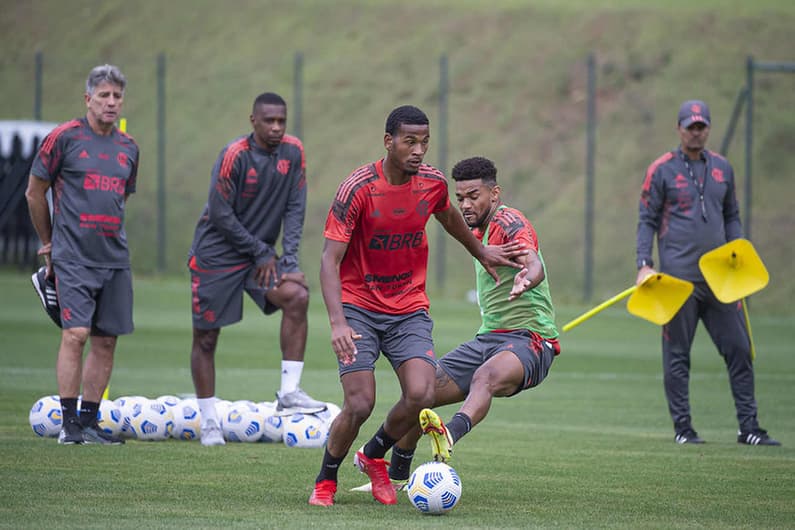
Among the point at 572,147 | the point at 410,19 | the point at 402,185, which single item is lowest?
the point at 402,185

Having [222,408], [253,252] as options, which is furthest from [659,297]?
[222,408]

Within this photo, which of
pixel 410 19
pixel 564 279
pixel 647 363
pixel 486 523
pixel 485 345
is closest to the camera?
pixel 486 523

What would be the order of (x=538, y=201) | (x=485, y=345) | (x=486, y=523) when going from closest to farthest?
(x=486, y=523) → (x=485, y=345) → (x=538, y=201)

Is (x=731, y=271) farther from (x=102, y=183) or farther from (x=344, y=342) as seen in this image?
(x=102, y=183)

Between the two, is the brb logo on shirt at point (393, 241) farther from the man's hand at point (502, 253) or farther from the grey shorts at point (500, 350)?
the grey shorts at point (500, 350)

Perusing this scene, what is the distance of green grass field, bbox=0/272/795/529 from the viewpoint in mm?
7000

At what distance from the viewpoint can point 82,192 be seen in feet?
31.2

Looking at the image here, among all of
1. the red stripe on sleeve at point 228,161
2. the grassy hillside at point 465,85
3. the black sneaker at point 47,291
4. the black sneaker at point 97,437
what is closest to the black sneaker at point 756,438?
the red stripe on sleeve at point 228,161

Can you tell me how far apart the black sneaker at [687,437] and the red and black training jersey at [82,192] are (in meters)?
4.36

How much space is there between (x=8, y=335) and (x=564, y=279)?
649 inches

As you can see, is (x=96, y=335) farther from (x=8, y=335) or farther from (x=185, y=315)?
(x=185, y=315)

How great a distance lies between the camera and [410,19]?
48344 millimetres

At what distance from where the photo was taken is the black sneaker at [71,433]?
929cm

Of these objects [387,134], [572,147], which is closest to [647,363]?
[387,134]
